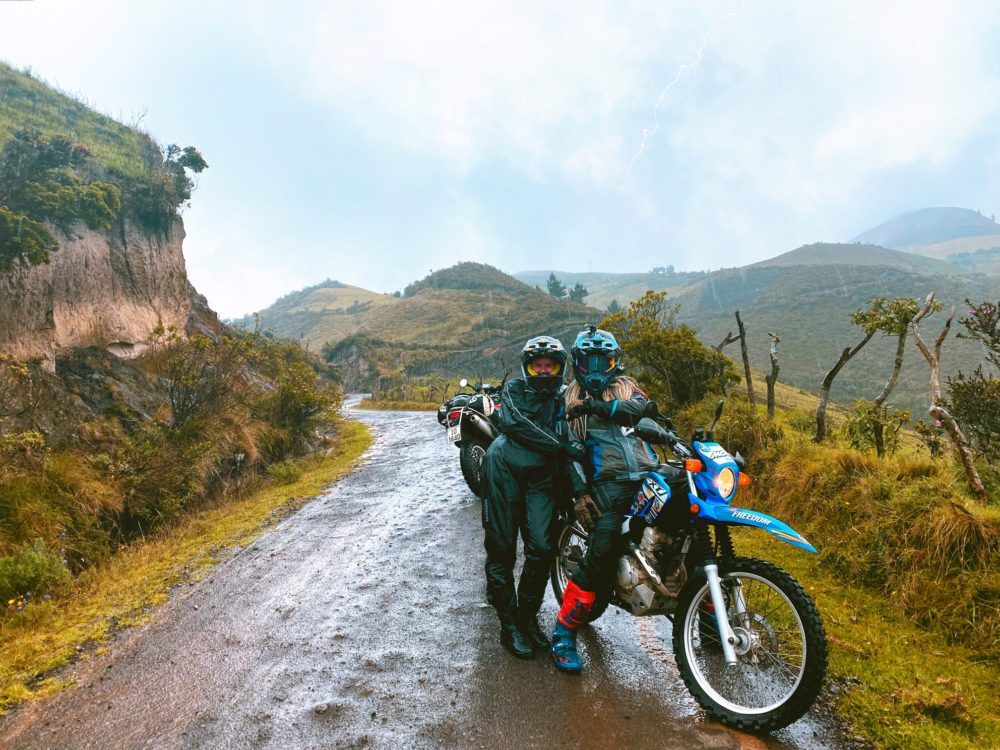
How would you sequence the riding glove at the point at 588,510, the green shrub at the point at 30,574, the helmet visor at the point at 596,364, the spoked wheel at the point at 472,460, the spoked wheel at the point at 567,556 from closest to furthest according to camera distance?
1. the riding glove at the point at 588,510
2. the helmet visor at the point at 596,364
3. the spoked wheel at the point at 567,556
4. the green shrub at the point at 30,574
5. the spoked wheel at the point at 472,460

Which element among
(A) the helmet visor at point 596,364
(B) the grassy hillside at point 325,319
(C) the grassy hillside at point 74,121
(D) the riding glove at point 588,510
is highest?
(B) the grassy hillside at point 325,319

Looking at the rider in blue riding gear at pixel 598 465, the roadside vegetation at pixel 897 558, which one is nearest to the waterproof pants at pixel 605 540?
the rider in blue riding gear at pixel 598 465

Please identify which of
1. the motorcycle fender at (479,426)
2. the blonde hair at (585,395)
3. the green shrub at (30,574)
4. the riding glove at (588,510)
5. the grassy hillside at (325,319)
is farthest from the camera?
the grassy hillside at (325,319)

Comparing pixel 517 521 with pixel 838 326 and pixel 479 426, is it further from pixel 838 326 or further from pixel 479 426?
pixel 838 326

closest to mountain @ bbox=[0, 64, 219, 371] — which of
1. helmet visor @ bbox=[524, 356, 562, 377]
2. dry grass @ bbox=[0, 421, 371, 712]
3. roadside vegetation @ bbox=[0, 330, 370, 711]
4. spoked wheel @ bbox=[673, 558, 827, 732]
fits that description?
Answer: roadside vegetation @ bbox=[0, 330, 370, 711]

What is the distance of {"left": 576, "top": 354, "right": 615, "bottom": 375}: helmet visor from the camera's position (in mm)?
3719

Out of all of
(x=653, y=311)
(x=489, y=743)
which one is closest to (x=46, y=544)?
(x=489, y=743)

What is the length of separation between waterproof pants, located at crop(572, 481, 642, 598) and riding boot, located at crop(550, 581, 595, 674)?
7cm

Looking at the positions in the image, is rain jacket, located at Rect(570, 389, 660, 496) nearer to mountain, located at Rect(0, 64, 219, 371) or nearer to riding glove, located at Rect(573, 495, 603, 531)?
riding glove, located at Rect(573, 495, 603, 531)

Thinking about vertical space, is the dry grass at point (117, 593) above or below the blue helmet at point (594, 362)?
below

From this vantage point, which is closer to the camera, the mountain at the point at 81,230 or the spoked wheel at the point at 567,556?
the spoked wheel at the point at 567,556

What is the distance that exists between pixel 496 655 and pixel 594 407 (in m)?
1.93

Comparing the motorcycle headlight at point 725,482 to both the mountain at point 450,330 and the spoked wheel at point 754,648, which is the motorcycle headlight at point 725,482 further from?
the mountain at point 450,330

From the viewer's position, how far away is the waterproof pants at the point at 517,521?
3.76m
